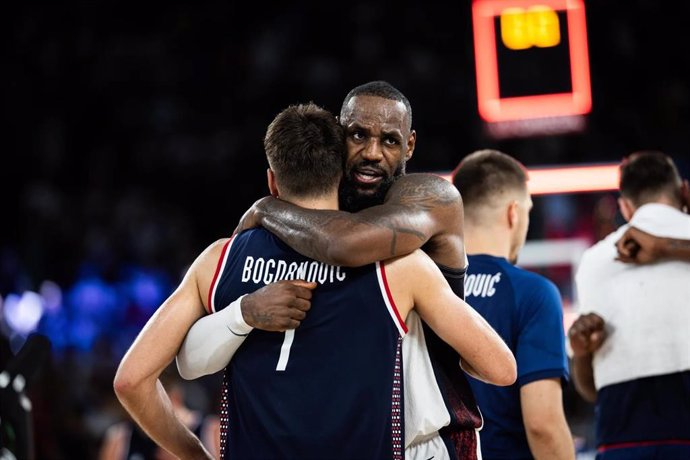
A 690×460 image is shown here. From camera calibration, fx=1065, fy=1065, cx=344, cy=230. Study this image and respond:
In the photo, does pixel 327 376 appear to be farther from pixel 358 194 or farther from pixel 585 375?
pixel 585 375

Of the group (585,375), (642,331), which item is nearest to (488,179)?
→ (642,331)

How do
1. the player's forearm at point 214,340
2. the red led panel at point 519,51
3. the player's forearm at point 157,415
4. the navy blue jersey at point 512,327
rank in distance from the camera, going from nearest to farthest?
the player's forearm at point 214,340 < the player's forearm at point 157,415 < the navy blue jersey at point 512,327 < the red led panel at point 519,51

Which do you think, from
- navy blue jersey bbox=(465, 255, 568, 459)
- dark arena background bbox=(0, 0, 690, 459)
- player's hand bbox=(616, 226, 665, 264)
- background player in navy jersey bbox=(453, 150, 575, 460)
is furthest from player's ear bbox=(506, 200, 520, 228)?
dark arena background bbox=(0, 0, 690, 459)

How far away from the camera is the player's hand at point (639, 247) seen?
430 cm

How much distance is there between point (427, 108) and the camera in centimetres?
1293

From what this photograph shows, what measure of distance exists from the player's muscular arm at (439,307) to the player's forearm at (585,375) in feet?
4.95

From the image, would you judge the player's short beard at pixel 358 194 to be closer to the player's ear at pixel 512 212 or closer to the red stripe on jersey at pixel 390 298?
the red stripe on jersey at pixel 390 298

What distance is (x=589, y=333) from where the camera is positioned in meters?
4.45

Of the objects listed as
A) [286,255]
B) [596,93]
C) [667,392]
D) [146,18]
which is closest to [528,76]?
[596,93]

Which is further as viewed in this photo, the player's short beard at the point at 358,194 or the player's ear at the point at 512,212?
the player's ear at the point at 512,212

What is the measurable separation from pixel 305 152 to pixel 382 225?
0.34m

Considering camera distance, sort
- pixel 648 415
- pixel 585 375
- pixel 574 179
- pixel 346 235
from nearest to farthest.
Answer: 1. pixel 346 235
2. pixel 648 415
3. pixel 585 375
4. pixel 574 179

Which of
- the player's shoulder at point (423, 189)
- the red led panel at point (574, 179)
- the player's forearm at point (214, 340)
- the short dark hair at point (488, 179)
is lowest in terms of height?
the player's forearm at point (214, 340)

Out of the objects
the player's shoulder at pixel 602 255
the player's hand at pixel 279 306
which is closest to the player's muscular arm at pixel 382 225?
the player's hand at pixel 279 306
